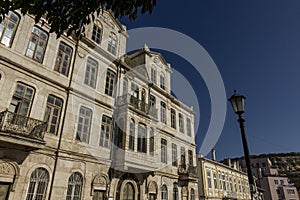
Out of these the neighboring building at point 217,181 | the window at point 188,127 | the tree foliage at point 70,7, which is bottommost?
the neighboring building at point 217,181

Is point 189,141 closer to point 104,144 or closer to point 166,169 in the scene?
point 166,169

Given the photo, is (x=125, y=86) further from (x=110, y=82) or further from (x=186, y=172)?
(x=186, y=172)

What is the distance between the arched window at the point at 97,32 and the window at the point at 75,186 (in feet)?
32.7

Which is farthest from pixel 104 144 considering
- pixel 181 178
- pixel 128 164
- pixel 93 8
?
pixel 93 8

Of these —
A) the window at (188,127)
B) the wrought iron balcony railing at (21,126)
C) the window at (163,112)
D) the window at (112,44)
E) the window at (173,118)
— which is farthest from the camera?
the window at (188,127)

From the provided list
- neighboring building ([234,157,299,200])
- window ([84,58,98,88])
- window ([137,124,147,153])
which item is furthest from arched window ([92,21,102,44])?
neighboring building ([234,157,299,200])

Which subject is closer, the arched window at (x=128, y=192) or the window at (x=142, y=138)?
the arched window at (x=128, y=192)

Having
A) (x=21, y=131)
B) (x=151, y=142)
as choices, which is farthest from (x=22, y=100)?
(x=151, y=142)

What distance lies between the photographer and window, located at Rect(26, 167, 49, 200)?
10.0 metres

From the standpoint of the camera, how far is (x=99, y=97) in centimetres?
1490

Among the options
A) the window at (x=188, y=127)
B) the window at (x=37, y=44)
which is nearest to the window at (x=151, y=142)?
the window at (x=188, y=127)

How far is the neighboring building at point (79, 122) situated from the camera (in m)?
10.1

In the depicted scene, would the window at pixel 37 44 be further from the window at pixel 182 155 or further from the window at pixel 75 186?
the window at pixel 182 155

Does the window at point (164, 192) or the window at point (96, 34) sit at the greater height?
the window at point (96, 34)
